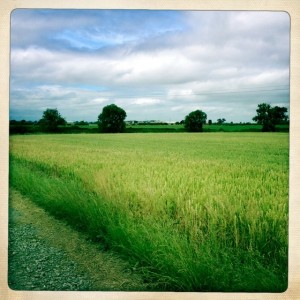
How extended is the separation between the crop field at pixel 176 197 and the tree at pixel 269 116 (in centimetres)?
8

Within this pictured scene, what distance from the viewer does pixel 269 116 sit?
245 cm

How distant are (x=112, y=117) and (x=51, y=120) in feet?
1.47

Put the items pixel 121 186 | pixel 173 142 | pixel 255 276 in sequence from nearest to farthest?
pixel 255 276, pixel 121 186, pixel 173 142

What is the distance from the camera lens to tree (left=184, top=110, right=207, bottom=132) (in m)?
2.53

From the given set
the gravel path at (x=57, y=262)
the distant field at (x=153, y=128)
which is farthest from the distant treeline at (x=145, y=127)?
the gravel path at (x=57, y=262)

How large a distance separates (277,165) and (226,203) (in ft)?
1.41

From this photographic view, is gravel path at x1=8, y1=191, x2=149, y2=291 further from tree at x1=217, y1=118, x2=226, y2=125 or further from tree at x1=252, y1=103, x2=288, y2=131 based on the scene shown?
tree at x1=252, y1=103, x2=288, y2=131

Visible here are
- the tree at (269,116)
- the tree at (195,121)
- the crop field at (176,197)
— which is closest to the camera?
the crop field at (176,197)

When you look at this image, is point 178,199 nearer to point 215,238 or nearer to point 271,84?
point 215,238

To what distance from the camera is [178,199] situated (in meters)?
2.50

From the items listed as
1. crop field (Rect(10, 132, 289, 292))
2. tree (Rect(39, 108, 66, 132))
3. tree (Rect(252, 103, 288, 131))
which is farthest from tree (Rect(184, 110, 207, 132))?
tree (Rect(39, 108, 66, 132))

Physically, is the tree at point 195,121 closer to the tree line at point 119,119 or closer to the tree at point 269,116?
the tree line at point 119,119

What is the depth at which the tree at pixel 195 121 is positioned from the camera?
253 centimetres

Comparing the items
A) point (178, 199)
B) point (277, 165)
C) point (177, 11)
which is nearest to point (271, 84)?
point (277, 165)
